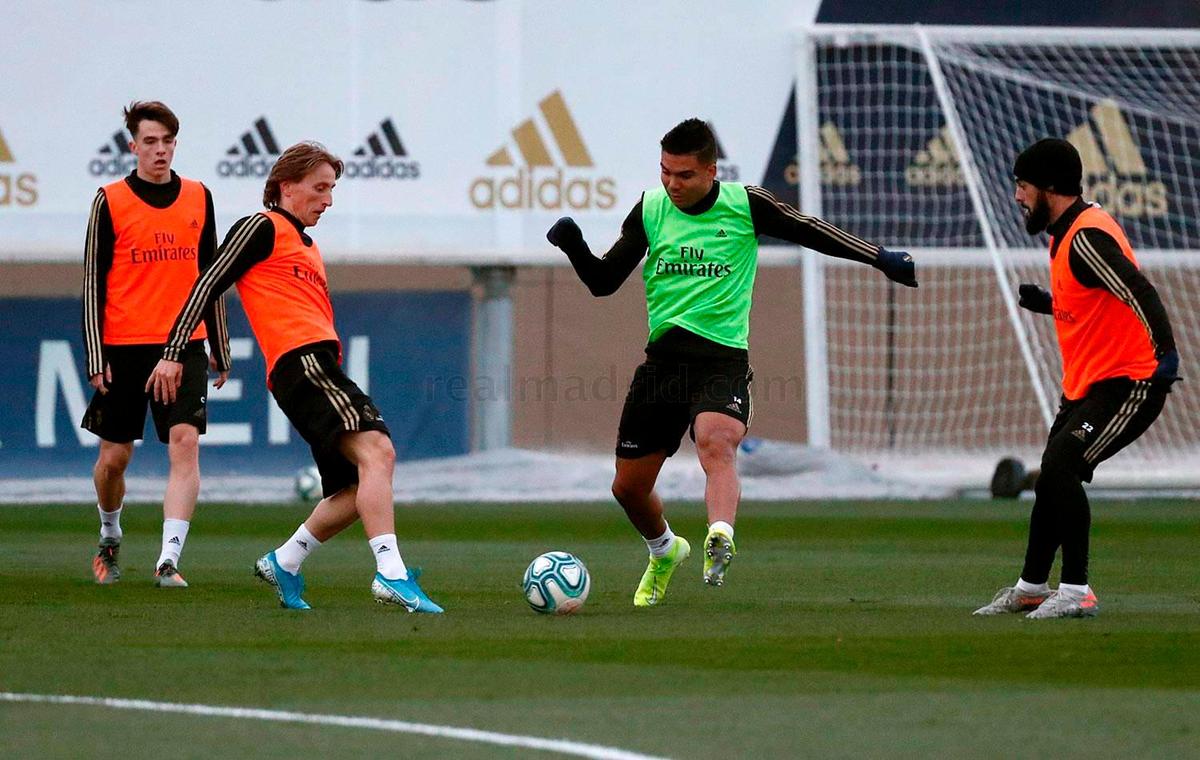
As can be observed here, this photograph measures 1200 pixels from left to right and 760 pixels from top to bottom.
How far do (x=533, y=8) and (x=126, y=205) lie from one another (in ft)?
33.2

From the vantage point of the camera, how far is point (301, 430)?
7.51 m

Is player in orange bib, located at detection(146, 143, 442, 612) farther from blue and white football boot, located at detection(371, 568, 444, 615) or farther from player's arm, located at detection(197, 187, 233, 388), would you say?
player's arm, located at detection(197, 187, 233, 388)

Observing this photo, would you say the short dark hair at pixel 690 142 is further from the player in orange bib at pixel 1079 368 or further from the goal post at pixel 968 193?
the goal post at pixel 968 193

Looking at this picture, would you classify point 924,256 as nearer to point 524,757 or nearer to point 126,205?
point 126,205

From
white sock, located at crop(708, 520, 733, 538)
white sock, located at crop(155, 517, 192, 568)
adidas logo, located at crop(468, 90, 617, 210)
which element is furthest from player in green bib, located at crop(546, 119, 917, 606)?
adidas logo, located at crop(468, 90, 617, 210)

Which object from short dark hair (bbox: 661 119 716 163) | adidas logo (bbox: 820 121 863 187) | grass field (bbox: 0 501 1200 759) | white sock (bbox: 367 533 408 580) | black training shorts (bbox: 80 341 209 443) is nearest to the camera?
grass field (bbox: 0 501 1200 759)

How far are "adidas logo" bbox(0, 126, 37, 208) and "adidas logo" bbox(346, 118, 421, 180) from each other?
2.76m

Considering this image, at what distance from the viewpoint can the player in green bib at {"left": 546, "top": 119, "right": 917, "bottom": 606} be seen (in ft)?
25.8

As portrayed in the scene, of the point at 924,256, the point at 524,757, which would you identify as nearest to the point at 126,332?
the point at 524,757

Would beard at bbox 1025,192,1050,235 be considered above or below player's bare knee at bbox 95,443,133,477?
above

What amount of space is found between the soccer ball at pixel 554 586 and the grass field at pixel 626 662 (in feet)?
0.30

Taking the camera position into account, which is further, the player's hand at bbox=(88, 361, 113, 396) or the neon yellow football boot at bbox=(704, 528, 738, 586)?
the player's hand at bbox=(88, 361, 113, 396)

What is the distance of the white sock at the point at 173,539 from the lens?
8570mm

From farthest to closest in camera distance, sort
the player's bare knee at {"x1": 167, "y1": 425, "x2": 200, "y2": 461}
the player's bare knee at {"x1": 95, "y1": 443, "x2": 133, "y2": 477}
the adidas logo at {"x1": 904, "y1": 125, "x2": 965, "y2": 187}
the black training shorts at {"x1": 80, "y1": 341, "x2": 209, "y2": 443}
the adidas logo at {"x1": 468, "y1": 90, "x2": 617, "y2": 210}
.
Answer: the adidas logo at {"x1": 904, "y1": 125, "x2": 965, "y2": 187}, the adidas logo at {"x1": 468, "y1": 90, "x2": 617, "y2": 210}, the player's bare knee at {"x1": 95, "y1": 443, "x2": 133, "y2": 477}, the black training shorts at {"x1": 80, "y1": 341, "x2": 209, "y2": 443}, the player's bare knee at {"x1": 167, "y1": 425, "x2": 200, "y2": 461}
